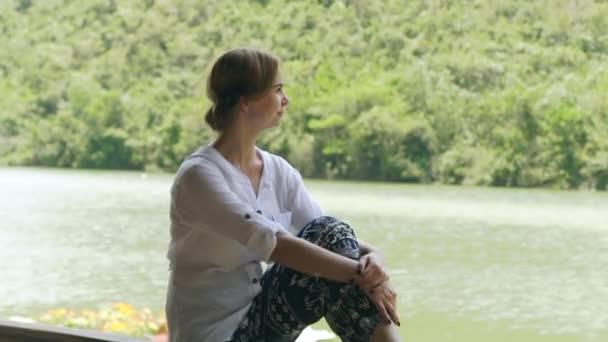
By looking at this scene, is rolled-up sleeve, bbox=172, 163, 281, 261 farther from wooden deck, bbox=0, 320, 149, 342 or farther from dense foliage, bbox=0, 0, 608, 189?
dense foliage, bbox=0, 0, 608, 189

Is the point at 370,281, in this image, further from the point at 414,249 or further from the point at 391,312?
the point at 414,249

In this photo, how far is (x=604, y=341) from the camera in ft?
27.8

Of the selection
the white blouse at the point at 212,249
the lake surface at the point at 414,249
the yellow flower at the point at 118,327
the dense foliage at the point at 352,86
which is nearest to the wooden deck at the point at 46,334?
the white blouse at the point at 212,249

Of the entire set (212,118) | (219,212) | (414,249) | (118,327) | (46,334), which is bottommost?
(414,249)

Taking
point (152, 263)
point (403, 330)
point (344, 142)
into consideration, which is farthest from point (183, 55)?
point (403, 330)

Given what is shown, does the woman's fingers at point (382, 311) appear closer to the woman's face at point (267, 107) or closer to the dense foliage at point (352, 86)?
the woman's face at point (267, 107)

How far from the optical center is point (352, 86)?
826 inches

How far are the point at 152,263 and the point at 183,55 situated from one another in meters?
8.92

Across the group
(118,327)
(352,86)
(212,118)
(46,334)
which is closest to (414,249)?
(118,327)

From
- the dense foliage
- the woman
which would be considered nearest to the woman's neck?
the woman

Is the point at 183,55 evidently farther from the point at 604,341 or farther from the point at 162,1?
the point at 604,341

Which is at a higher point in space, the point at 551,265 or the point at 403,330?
the point at 403,330

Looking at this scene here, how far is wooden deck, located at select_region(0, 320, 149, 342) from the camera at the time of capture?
6.11 ft

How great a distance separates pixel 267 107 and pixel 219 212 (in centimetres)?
18
